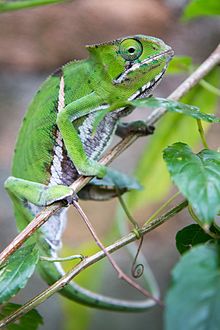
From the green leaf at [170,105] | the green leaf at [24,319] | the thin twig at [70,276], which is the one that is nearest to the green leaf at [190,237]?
the thin twig at [70,276]

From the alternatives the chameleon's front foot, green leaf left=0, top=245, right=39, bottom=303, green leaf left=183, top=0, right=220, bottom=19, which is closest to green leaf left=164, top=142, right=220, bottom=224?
green leaf left=0, top=245, right=39, bottom=303

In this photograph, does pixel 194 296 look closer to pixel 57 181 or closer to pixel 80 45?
pixel 57 181

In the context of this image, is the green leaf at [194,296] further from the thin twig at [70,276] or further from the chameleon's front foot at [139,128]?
the chameleon's front foot at [139,128]

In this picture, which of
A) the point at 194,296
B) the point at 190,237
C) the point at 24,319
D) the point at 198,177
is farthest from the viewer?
the point at 24,319

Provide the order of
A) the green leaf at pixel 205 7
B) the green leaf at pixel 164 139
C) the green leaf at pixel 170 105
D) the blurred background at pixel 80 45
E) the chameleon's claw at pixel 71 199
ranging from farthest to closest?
the blurred background at pixel 80 45
the green leaf at pixel 164 139
the green leaf at pixel 205 7
the chameleon's claw at pixel 71 199
the green leaf at pixel 170 105

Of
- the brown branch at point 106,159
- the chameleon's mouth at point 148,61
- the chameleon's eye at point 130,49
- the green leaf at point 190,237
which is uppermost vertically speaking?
the chameleon's eye at point 130,49

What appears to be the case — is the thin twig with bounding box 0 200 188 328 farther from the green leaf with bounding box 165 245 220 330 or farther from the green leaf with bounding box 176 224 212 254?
the green leaf with bounding box 165 245 220 330

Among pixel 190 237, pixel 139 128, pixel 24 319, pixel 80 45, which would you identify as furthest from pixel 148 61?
pixel 80 45

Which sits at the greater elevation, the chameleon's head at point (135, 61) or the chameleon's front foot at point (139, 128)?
the chameleon's head at point (135, 61)
